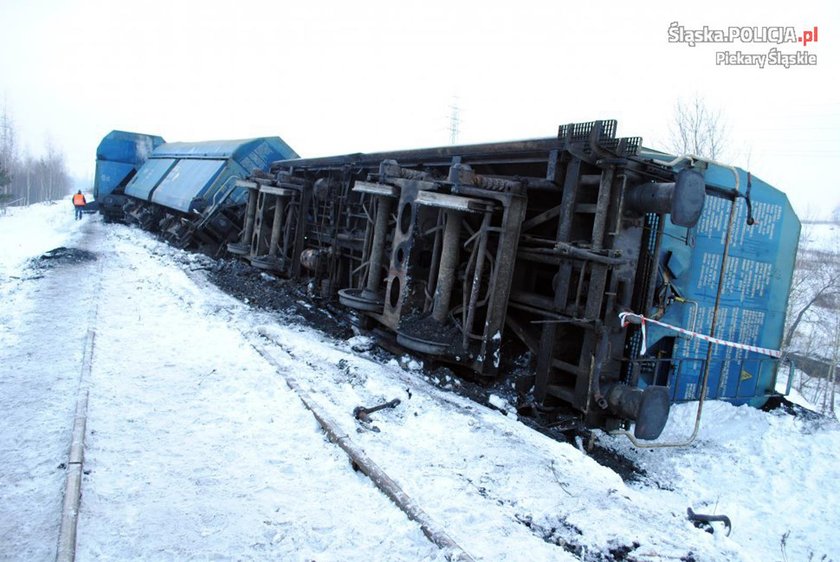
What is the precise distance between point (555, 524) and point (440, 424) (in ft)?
5.06

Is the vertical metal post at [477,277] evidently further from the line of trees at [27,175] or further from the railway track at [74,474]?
the line of trees at [27,175]

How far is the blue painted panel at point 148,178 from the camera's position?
20.6 m

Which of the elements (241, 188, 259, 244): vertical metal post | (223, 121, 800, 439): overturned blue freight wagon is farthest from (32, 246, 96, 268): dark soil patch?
(223, 121, 800, 439): overturned blue freight wagon

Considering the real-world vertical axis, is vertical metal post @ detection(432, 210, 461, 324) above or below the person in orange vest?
above

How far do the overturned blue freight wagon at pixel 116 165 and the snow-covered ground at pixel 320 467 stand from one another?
20.0m

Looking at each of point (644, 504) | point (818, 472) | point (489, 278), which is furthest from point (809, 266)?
point (644, 504)

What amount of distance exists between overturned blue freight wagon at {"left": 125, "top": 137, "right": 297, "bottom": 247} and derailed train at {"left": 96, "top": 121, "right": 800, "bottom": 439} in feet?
29.5

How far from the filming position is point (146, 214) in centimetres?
2244

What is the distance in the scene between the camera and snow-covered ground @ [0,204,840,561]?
2.98 metres

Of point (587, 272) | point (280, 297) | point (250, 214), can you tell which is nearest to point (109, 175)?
point (250, 214)

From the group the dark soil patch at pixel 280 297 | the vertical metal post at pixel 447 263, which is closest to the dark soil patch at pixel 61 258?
the dark soil patch at pixel 280 297

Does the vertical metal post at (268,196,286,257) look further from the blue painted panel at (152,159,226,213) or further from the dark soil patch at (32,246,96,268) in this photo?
the blue painted panel at (152,159,226,213)

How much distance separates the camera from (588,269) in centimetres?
544

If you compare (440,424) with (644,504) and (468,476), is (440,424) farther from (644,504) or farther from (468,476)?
(644,504)
